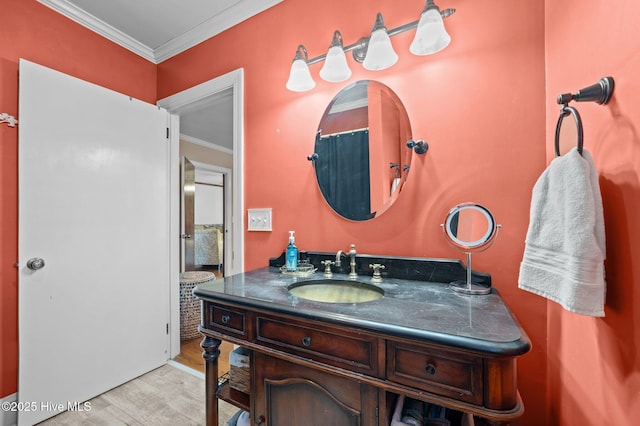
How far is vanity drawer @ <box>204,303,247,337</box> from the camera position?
0.97 metres

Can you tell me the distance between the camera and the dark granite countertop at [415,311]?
0.62 metres

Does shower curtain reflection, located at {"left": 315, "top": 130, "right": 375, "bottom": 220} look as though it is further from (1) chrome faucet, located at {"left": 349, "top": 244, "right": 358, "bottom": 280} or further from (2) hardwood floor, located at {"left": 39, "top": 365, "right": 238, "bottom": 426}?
(2) hardwood floor, located at {"left": 39, "top": 365, "right": 238, "bottom": 426}

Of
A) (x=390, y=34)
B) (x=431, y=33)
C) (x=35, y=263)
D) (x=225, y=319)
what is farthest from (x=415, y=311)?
(x=35, y=263)

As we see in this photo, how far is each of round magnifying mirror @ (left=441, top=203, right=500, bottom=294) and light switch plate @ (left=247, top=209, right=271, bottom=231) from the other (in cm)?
95

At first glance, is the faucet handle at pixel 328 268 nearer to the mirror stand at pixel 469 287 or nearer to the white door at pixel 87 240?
the mirror stand at pixel 469 287

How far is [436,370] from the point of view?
0.66 metres

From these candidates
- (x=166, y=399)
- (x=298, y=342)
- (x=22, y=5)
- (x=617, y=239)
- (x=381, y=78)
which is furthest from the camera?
(x=166, y=399)

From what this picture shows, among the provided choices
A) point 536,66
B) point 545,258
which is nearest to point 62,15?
point 536,66

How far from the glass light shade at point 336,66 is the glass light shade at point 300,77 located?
0.10 m

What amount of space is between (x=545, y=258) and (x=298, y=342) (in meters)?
0.72

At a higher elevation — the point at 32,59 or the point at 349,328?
the point at 32,59

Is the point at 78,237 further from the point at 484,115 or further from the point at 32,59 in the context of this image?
the point at 484,115

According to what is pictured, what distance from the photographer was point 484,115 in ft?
3.58

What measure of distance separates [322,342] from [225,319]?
1.37ft
